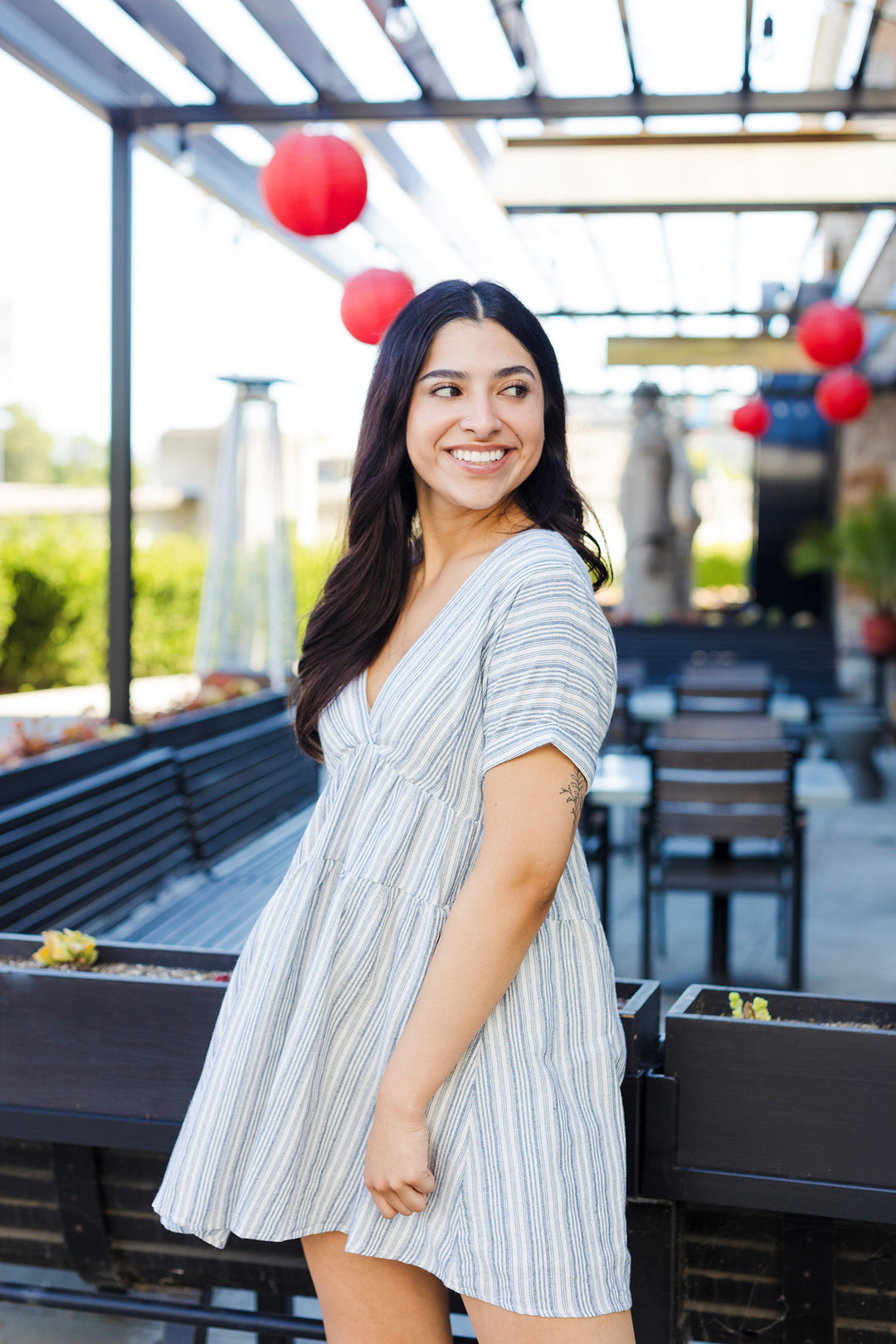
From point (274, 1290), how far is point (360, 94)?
15.6 ft

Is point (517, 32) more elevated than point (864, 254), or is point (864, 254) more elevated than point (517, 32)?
point (864, 254)

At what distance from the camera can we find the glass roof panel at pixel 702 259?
816cm

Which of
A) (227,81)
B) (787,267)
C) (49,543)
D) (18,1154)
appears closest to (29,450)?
(49,543)

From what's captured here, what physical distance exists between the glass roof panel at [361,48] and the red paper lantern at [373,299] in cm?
76

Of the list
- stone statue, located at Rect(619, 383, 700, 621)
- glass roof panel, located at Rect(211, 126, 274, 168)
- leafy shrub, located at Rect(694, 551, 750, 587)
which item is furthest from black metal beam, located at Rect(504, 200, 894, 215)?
leafy shrub, located at Rect(694, 551, 750, 587)

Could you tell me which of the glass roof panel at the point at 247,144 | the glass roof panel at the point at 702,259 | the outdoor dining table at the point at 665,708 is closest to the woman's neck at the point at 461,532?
the outdoor dining table at the point at 665,708

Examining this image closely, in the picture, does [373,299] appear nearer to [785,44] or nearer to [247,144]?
[785,44]

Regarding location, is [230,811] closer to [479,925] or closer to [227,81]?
[227,81]

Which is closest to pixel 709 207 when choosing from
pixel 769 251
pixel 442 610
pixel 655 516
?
pixel 769 251

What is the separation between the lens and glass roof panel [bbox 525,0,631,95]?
16.1 ft

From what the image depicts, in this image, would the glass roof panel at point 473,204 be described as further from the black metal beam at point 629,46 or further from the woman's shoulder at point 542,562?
the woman's shoulder at point 542,562

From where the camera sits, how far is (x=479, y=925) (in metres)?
1.03

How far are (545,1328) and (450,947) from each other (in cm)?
31

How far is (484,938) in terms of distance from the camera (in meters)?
1.03
